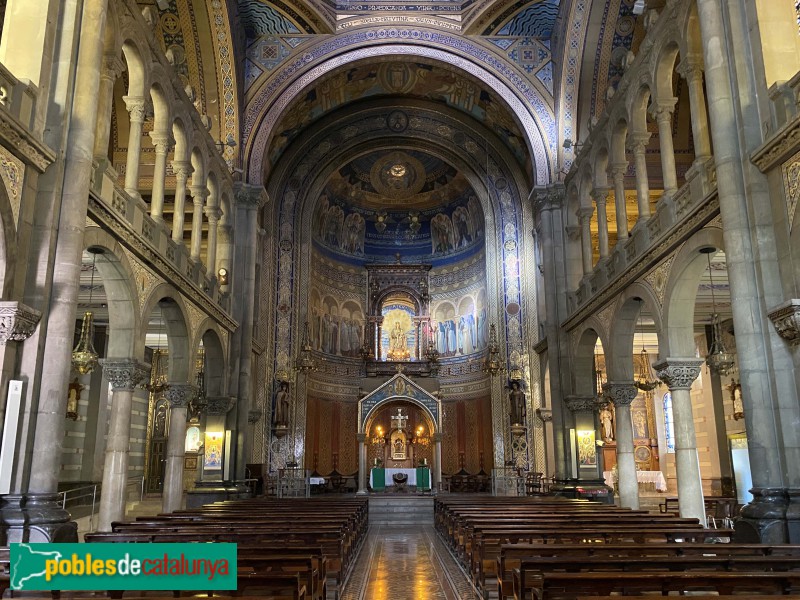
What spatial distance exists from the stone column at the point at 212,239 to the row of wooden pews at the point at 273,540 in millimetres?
8639

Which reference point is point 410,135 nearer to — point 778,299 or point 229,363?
point 229,363

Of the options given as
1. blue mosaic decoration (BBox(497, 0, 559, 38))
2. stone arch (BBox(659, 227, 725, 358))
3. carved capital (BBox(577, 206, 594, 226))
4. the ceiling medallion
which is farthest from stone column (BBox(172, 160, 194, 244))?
the ceiling medallion

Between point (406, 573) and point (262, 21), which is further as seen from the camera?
point (262, 21)

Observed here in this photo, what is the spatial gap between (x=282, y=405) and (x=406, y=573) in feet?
54.2

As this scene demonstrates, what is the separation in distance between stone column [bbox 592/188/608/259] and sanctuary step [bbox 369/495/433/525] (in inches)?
434

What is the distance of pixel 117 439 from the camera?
45.8 feet

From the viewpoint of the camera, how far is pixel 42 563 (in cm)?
304

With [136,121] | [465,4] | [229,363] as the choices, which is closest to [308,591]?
[136,121]

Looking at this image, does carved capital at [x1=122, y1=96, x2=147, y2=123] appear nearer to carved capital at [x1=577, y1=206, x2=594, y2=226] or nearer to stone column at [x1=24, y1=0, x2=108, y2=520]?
stone column at [x1=24, y1=0, x2=108, y2=520]

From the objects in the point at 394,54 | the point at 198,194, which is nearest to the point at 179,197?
the point at 198,194

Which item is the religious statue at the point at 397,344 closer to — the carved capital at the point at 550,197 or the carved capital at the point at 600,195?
the carved capital at the point at 550,197

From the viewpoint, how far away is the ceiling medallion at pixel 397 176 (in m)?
34.7

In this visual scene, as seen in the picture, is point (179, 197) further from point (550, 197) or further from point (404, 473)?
point (404, 473)

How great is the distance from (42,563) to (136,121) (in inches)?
536
